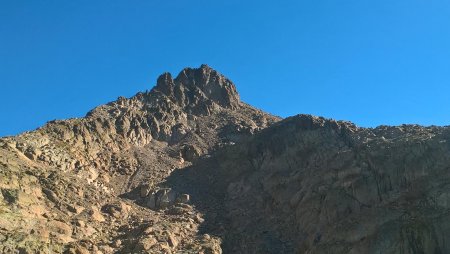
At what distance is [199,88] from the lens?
12475cm

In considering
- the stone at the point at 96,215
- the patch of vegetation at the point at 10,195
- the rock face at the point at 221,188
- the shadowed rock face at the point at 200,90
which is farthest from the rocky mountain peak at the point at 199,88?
the patch of vegetation at the point at 10,195

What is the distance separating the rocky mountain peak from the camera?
119312 millimetres

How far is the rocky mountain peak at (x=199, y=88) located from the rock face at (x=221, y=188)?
1564cm

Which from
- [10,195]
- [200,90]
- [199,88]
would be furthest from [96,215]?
[199,88]

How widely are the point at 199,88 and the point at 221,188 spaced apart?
4543 centimetres

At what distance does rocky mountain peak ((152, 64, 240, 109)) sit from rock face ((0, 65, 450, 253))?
15639 millimetres

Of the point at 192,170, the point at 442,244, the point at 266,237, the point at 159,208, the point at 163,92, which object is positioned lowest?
the point at 442,244

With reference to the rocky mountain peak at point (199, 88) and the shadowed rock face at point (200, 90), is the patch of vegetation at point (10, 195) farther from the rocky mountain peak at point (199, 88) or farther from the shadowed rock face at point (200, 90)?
the rocky mountain peak at point (199, 88)

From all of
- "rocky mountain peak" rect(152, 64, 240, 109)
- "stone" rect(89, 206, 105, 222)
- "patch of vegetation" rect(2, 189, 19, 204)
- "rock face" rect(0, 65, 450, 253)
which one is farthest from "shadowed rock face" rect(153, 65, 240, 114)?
"patch of vegetation" rect(2, 189, 19, 204)

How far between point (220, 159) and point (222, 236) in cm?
2607

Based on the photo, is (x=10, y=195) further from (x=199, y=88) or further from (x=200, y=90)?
(x=199, y=88)

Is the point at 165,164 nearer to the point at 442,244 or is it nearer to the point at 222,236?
the point at 222,236

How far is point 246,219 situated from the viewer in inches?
2840

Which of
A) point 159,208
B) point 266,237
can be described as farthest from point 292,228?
point 159,208
